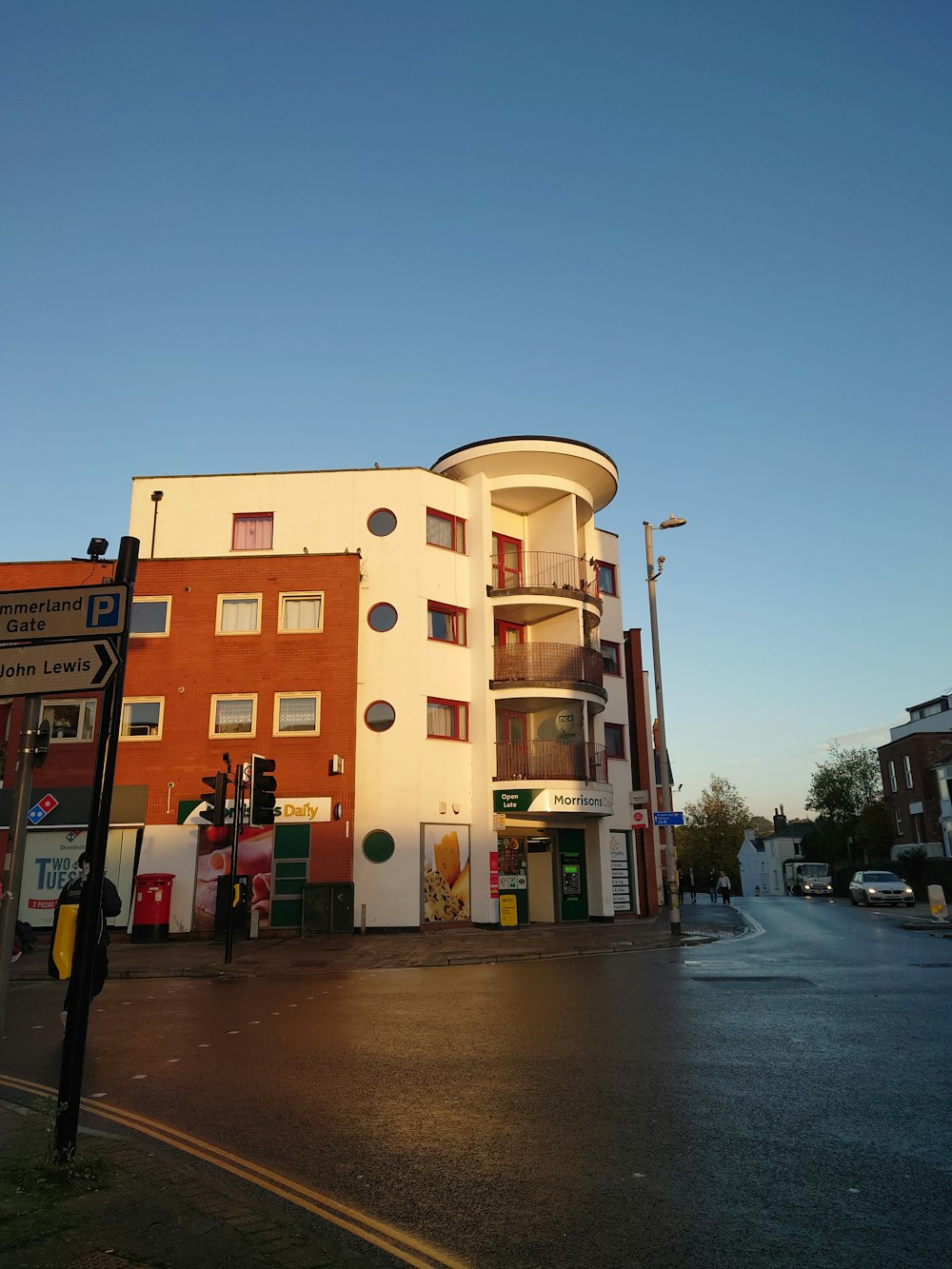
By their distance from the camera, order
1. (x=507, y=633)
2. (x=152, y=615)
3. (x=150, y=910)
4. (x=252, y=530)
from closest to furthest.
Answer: (x=150, y=910)
(x=152, y=615)
(x=252, y=530)
(x=507, y=633)

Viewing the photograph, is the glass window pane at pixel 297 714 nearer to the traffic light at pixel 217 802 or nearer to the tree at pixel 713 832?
the traffic light at pixel 217 802

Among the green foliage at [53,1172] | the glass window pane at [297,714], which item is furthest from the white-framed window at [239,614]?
the green foliage at [53,1172]

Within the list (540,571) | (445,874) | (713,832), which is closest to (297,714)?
(445,874)

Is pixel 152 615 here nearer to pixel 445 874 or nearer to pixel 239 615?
pixel 239 615

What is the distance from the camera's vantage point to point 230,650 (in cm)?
2712

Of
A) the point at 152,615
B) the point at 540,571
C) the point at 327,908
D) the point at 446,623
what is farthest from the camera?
the point at 540,571

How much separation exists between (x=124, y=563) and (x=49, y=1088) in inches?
179

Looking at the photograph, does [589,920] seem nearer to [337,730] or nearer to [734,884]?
[337,730]

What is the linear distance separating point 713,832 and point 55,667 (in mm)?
82908

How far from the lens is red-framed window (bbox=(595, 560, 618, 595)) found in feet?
118

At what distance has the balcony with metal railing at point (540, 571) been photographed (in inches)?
1255

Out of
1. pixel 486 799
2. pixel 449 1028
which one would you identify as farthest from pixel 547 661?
pixel 449 1028

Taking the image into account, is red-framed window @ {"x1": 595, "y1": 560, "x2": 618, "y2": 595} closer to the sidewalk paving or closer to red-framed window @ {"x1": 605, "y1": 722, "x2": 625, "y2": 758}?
red-framed window @ {"x1": 605, "y1": 722, "x2": 625, "y2": 758}

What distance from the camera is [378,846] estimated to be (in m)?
26.7
